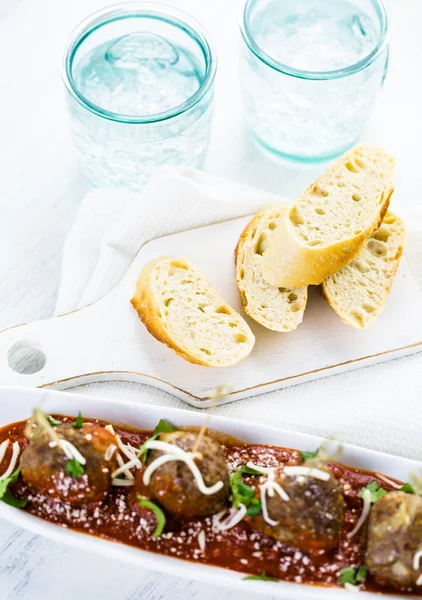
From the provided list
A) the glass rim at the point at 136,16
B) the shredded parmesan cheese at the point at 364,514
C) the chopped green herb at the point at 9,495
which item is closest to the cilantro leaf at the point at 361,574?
the shredded parmesan cheese at the point at 364,514

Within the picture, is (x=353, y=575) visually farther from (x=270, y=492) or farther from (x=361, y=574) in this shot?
(x=270, y=492)

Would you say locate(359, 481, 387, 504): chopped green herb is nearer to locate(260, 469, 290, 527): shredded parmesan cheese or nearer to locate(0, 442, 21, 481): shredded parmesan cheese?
locate(260, 469, 290, 527): shredded parmesan cheese

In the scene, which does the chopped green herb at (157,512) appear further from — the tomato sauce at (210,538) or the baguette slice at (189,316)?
the baguette slice at (189,316)

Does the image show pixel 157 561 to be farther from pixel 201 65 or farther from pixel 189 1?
pixel 189 1

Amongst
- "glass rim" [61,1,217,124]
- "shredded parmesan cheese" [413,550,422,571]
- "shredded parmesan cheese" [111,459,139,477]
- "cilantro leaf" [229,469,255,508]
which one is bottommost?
"shredded parmesan cheese" [413,550,422,571]

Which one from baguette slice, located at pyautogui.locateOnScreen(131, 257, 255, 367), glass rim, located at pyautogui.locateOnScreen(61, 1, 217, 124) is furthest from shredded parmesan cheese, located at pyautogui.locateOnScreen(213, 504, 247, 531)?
glass rim, located at pyautogui.locateOnScreen(61, 1, 217, 124)

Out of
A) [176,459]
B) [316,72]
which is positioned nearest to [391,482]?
[176,459]

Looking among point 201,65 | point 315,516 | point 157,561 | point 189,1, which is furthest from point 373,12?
point 157,561

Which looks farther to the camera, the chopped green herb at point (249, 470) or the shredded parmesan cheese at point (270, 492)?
the chopped green herb at point (249, 470)
